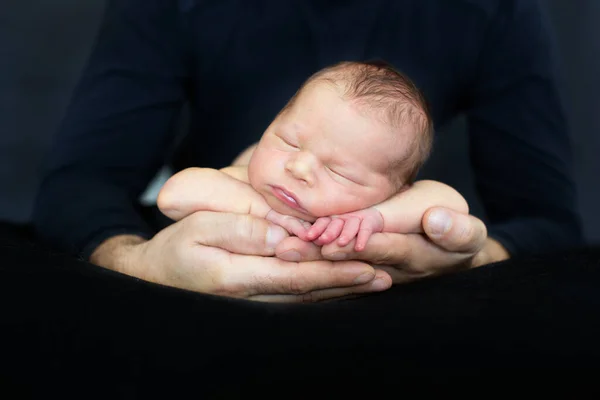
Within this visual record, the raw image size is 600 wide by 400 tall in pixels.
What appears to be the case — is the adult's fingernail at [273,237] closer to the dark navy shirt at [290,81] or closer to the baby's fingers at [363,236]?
the baby's fingers at [363,236]

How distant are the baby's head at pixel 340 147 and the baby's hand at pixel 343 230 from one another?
0.10 feet

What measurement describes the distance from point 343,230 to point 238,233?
140 millimetres

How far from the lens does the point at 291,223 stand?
1002 millimetres

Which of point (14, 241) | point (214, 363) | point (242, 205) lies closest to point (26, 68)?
point (14, 241)

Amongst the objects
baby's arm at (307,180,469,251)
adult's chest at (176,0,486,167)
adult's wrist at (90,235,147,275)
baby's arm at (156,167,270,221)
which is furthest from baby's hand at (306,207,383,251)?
adult's chest at (176,0,486,167)

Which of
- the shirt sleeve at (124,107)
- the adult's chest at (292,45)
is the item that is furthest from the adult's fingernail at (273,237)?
the adult's chest at (292,45)

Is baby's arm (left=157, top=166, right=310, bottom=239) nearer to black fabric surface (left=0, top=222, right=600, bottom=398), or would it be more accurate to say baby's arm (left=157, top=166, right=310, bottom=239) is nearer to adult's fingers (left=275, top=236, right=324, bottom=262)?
adult's fingers (left=275, top=236, right=324, bottom=262)


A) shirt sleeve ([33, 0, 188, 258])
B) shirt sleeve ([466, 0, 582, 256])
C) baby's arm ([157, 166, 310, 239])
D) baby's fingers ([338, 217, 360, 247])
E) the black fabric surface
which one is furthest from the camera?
shirt sleeve ([466, 0, 582, 256])

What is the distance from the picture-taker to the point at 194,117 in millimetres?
1658

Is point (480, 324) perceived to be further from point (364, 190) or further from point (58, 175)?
point (58, 175)

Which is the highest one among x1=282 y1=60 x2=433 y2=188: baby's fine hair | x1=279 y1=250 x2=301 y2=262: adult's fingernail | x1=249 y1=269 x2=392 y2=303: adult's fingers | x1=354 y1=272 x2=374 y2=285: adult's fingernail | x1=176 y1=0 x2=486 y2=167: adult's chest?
x1=176 y1=0 x2=486 y2=167: adult's chest

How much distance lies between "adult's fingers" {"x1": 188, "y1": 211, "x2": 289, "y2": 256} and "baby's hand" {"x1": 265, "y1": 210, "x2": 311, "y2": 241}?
1 centimetres

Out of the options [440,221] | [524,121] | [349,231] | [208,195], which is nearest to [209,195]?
[208,195]

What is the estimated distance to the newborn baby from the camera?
3.27ft
